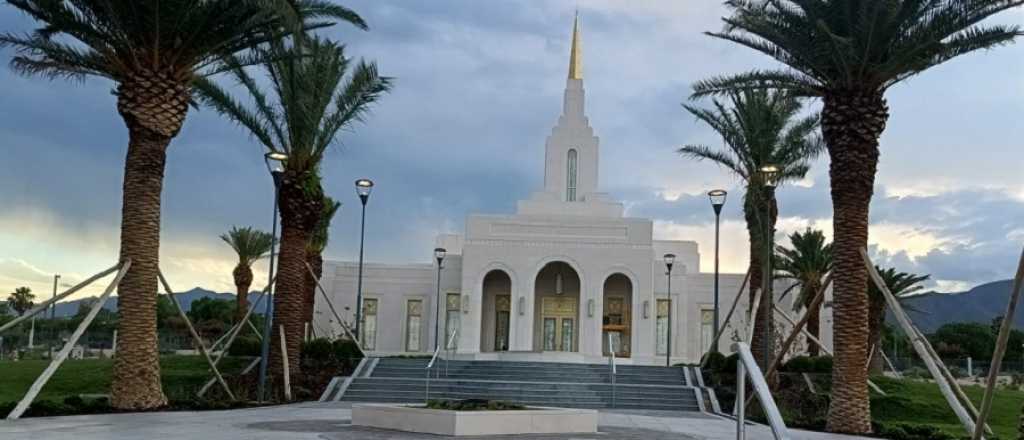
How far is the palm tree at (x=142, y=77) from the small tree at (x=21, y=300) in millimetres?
70059

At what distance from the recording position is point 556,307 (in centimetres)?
3959

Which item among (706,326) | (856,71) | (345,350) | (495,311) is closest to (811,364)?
(856,71)

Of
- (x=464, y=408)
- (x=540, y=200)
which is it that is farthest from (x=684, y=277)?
(x=464, y=408)

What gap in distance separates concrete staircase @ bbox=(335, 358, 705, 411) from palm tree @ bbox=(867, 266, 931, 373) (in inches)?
390

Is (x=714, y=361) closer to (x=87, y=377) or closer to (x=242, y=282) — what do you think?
(x=87, y=377)

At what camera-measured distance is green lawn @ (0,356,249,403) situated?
21812mm

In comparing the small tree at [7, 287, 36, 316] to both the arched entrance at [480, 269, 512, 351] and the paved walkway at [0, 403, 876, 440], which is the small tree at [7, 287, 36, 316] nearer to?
the arched entrance at [480, 269, 512, 351]

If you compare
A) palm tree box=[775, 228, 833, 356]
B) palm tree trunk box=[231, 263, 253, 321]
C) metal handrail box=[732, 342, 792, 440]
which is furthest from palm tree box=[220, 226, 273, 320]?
metal handrail box=[732, 342, 792, 440]

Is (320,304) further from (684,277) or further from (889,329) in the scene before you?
(889,329)

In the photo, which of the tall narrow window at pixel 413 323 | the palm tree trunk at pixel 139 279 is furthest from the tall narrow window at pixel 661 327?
the palm tree trunk at pixel 139 279

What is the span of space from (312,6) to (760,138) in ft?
44.3

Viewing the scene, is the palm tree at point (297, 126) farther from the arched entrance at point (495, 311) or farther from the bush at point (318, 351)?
the arched entrance at point (495, 311)

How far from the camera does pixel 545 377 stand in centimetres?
2602

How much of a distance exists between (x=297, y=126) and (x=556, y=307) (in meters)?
19.1
